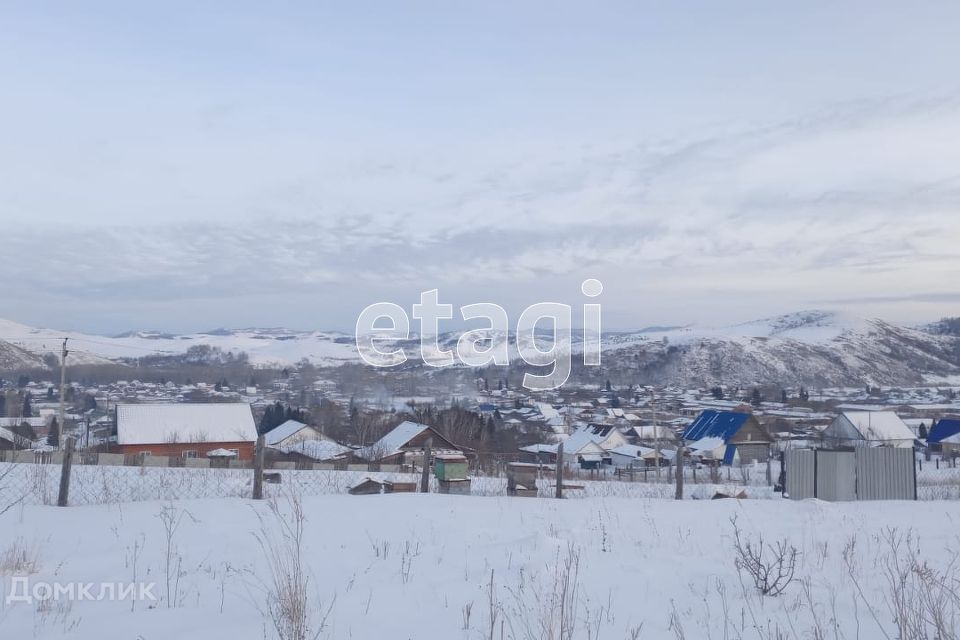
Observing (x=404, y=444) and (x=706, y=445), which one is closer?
(x=404, y=444)

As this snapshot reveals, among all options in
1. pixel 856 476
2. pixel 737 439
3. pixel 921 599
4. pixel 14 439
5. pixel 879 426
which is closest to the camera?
pixel 921 599

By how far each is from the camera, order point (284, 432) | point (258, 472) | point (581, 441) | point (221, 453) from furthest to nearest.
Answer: point (581, 441) → point (284, 432) → point (221, 453) → point (258, 472)

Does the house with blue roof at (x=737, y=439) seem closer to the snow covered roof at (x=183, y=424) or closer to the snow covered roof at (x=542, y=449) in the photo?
the snow covered roof at (x=542, y=449)

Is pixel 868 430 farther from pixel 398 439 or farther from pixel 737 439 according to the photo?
pixel 398 439

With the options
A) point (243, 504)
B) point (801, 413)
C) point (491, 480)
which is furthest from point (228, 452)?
point (801, 413)

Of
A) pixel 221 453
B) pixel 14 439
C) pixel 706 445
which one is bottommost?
pixel 706 445

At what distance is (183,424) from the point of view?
29.9m

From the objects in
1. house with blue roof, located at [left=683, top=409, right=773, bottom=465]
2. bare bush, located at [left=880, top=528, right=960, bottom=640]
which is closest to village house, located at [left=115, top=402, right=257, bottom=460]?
house with blue roof, located at [left=683, top=409, right=773, bottom=465]

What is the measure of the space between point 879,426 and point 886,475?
27627 millimetres

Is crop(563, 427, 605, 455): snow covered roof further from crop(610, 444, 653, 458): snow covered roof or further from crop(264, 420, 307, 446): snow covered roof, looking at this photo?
crop(264, 420, 307, 446): snow covered roof

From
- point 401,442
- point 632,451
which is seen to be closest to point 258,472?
point 401,442

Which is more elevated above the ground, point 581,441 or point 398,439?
point 398,439

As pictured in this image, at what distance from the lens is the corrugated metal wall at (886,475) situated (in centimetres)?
1418

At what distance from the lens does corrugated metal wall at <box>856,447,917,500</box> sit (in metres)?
14.2
